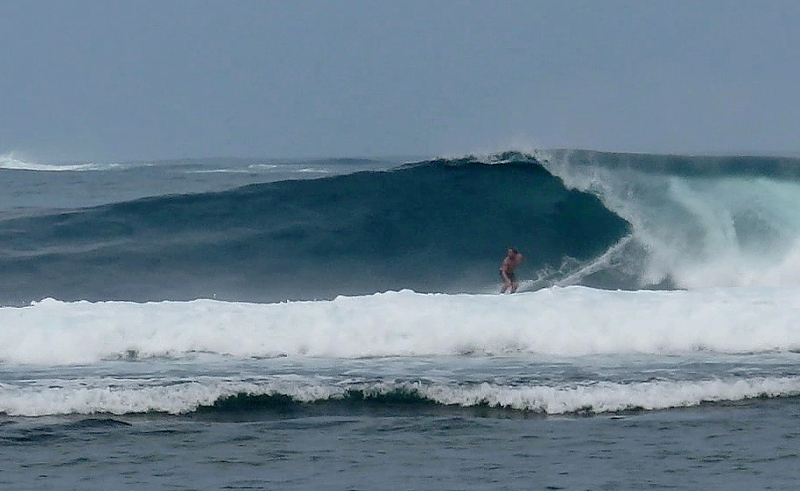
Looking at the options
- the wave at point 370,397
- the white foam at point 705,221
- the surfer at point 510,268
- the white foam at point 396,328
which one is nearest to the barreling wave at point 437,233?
the white foam at point 705,221

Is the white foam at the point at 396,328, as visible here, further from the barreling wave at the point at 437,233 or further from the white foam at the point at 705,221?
the white foam at the point at 705,221

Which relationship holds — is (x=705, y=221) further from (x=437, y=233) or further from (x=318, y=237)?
(x=318, y=237)

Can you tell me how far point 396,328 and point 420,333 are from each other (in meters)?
0.28

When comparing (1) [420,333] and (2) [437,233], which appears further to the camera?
(2) [437,233]

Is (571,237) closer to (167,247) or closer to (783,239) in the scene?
(783,239)

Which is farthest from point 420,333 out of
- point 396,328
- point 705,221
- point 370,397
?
point 705,221

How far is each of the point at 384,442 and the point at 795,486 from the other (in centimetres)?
296

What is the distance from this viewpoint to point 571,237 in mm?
20922

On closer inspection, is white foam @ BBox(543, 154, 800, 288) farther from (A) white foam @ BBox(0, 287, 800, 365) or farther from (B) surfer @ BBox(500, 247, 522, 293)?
(A) white foam @ BBox(0, 287, 800, 365)

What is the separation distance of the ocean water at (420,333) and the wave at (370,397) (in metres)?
0.03

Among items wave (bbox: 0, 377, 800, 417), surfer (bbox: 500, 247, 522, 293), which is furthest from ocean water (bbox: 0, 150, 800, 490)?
surfer (bbox: 500, 247, 522, 293)

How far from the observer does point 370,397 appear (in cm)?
1059

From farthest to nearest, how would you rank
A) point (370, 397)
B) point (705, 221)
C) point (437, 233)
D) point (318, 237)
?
1. point (437, 233)
2. point (318, 237)
3. point (705, 221)
4. point (370, 397)

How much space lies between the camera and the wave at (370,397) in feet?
33.5
